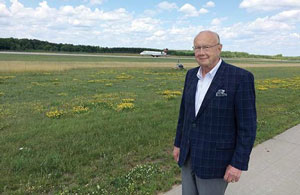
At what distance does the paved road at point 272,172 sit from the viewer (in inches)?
136

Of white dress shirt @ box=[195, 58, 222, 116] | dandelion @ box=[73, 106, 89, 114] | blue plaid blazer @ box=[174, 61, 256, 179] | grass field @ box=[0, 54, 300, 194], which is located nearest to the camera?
blue plaid blazer @ box=[174, 61, 256, 179]

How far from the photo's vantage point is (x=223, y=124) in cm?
202

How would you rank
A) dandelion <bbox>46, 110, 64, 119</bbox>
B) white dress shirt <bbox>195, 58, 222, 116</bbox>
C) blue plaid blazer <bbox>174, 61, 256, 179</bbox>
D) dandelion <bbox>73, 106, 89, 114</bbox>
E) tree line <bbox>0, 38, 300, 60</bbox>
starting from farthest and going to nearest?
1. tree line <bbox>0, 38, 300, 60</bbox>
2. dandelion <bbox>73, 106, 89, 114</bbox>
3. dandelion <bbox>46, 110, 64, 119</bbox>
4. white dress shirt <bbox>195, 58, 222, 116</bbox>
5. blue plaid blazer <bbox>174, 61, 256, 179</bbox>

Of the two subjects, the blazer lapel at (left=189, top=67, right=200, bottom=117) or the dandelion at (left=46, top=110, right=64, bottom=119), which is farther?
the dandelion at (left=46, top=110, right=64, bottom=119)

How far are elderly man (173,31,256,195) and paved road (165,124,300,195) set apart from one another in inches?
57.3

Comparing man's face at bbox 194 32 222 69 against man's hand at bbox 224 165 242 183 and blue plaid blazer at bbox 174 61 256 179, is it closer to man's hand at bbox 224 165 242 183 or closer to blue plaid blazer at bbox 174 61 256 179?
blue plaid blazer at bbox 174 61 256 179

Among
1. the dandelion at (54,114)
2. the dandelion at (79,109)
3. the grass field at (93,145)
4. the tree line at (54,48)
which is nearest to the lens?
the grass field at (93,145)

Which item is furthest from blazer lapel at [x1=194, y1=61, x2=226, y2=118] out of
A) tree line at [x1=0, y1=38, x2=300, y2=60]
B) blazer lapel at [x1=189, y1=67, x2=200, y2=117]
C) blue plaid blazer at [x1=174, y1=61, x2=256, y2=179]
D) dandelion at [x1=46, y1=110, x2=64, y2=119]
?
tree line at [x1=0, y1=38, x2=300, y2=60]

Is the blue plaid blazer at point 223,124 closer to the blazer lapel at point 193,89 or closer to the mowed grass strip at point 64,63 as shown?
the blazer lapel at point 193,89

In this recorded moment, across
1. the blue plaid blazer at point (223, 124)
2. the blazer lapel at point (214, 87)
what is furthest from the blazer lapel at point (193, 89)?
the blazer lapel at point (214, 87)

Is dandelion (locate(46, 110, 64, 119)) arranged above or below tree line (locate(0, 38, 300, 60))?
below

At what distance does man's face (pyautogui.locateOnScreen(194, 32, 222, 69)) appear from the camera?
1.99 meters

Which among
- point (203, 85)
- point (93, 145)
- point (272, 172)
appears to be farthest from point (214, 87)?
point (93, 145)

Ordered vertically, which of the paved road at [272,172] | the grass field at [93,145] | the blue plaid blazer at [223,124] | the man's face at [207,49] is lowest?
the grass field at [93,145]
